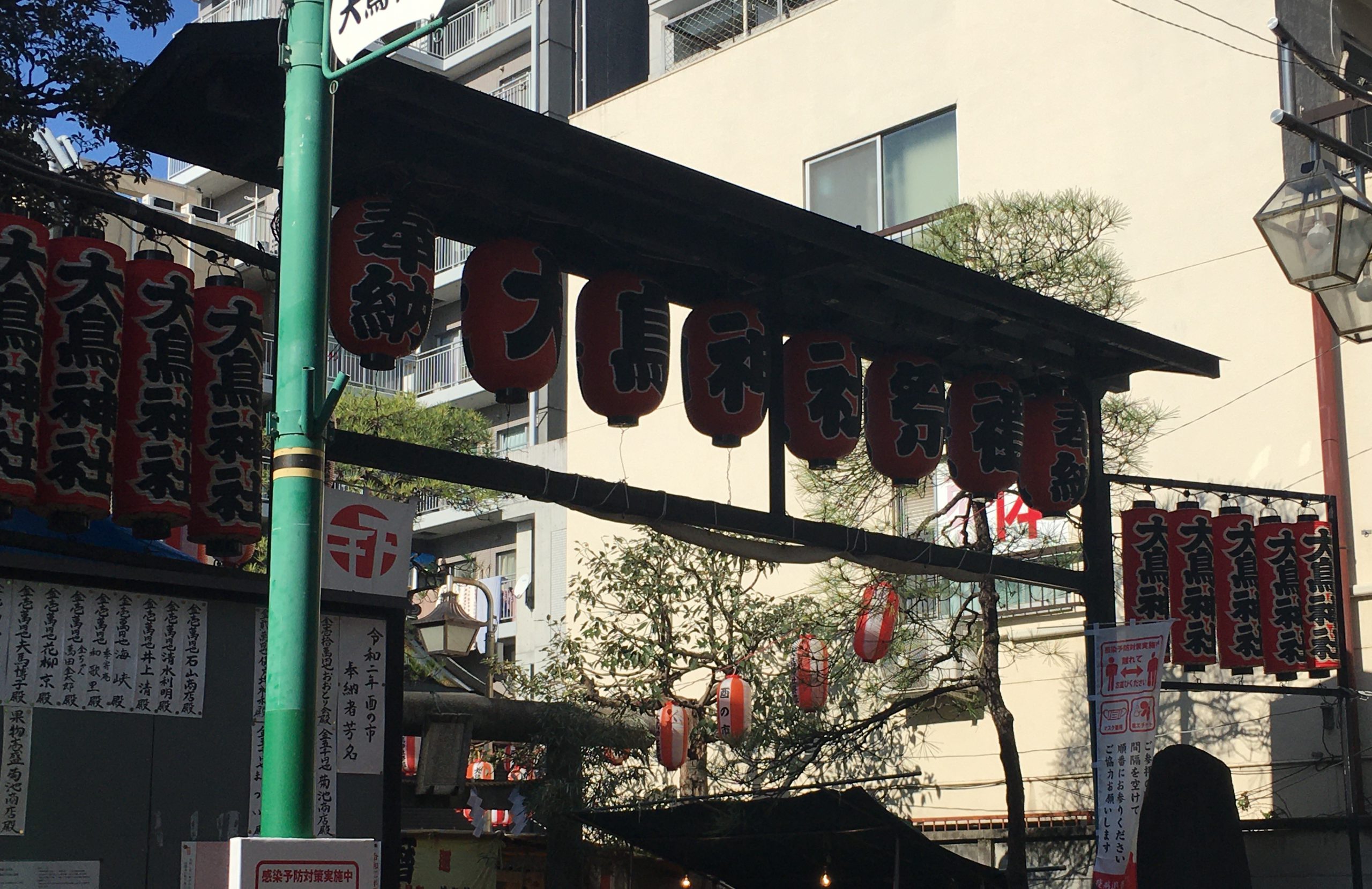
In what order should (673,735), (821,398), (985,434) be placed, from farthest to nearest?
(673,735) < (985,434) < (821,398)

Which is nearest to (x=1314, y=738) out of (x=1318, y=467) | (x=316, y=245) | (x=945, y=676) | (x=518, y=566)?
(x=1318, y=467)

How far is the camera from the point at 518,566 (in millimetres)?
35906

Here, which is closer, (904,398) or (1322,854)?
(904,398)

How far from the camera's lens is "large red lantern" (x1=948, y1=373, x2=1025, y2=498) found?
13.8m

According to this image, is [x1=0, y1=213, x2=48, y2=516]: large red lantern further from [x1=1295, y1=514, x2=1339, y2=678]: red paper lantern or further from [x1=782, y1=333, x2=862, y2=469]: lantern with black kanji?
[x1=1295, y1=514, x2=1339, y2=678]: red paper lantern

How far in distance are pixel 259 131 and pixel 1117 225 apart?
12271 millimetres

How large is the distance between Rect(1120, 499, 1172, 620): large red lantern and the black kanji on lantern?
18.4 ft

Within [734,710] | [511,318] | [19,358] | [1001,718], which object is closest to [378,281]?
[511,318]

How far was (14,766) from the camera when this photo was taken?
7910 millimetres

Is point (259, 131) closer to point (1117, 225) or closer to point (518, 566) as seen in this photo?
point (1117, 225)

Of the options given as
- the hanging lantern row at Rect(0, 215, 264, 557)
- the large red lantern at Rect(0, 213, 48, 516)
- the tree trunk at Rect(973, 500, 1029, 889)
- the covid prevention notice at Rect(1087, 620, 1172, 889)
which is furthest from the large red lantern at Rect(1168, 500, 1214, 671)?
the large red lantern at Rect(0, 213, 48, 516)

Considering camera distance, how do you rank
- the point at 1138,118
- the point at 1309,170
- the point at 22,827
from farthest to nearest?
the point at 1138,118 < the point at 1309,170 < the point at 22,827

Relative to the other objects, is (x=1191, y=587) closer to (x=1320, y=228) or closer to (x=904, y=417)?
(x=904, y=417)

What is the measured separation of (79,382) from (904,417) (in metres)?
6.96
